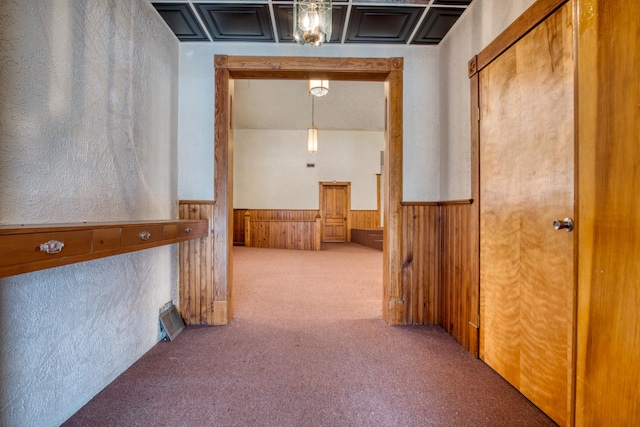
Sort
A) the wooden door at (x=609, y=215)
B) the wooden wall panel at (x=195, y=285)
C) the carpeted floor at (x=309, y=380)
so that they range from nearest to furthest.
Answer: the wooden door at (x=609, y=215)
the carpeted floor at (x=309, y=380)
the wooden wall panel at (x=195, y=285)

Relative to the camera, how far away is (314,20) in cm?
160

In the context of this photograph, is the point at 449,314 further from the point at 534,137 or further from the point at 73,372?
the point at 73,372

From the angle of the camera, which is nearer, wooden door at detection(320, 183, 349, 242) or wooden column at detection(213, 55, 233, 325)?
wooden column at detection(213, 55, 233, 325)

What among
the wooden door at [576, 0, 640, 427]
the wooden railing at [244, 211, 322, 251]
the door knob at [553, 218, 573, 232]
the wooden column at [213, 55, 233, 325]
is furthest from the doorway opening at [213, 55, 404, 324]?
the wooden railing at [244, 211, 322, 251]

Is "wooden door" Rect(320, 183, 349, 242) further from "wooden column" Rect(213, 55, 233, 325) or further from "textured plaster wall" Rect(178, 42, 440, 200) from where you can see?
"wooden column" Rect(213, 55, 233, 325)

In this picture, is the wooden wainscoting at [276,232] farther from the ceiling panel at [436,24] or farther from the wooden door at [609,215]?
the wooden door at [609,215]

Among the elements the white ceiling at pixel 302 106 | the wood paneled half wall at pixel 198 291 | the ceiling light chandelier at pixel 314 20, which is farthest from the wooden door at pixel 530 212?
the white ceiling at pixel 302 106

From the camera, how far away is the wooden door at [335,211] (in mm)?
8867

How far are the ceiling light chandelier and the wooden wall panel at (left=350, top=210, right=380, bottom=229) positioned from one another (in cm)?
734

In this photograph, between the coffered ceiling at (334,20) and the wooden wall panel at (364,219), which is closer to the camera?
the coffered ceiling at (334,20)

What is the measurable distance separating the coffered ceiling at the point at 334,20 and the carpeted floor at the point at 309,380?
2.34 metres

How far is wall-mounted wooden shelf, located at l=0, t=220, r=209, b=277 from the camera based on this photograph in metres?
0.82

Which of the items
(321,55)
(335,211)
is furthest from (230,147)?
(335,211)

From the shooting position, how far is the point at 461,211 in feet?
6.93
